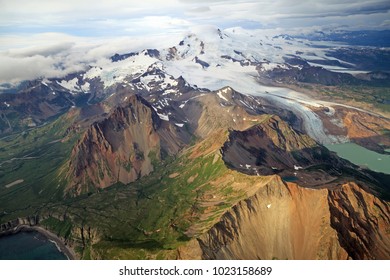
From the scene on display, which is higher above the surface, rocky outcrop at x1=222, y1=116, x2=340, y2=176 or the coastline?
rocky outcrop at x1=222, y1=116, x2=340, y2=176

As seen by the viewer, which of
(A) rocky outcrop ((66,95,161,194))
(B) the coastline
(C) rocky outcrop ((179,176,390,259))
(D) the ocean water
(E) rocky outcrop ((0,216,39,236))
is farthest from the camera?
(A) rocky outcrop ((66,95,161,194))

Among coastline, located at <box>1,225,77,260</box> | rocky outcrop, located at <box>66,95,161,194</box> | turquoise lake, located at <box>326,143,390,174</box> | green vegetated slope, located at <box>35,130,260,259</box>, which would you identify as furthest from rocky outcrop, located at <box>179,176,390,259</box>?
turquoise lake, located at <box>326,143,390,174</box>

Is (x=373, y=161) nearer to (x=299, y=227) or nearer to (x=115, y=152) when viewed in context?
(x=299, y=227)

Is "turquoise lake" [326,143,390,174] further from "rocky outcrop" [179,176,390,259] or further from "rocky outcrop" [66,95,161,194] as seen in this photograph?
"rocky outcrop" [66,95,161,194]

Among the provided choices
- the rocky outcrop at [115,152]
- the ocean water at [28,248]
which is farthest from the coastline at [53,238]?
the rocky outcrop at [115,152]

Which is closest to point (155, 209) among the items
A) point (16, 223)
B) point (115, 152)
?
point (16, 223)
